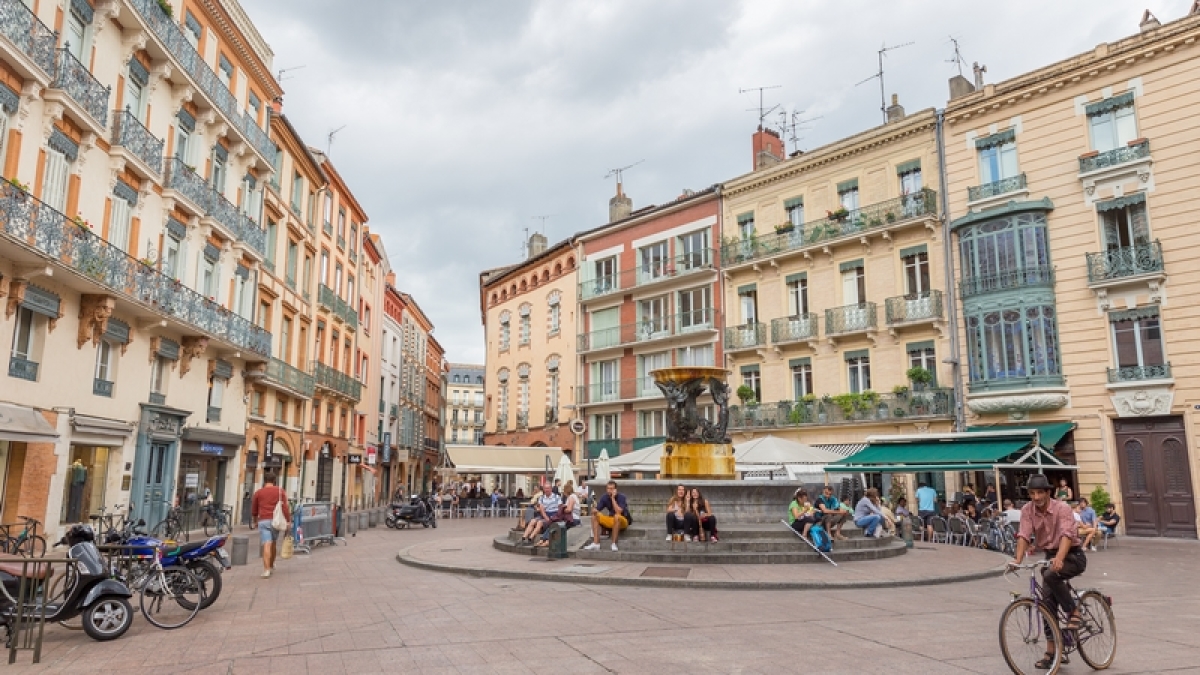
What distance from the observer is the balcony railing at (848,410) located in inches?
1030

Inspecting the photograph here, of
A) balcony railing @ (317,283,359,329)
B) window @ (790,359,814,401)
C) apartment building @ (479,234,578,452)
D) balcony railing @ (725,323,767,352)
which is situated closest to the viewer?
window @ (790,359,814,401)

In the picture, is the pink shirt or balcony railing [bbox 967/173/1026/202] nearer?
the pink shirt

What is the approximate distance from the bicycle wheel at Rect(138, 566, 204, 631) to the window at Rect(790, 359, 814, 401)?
2454 centimetres

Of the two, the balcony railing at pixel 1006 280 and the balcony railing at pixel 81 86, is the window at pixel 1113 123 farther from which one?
the balcony railing at pixel 81 86

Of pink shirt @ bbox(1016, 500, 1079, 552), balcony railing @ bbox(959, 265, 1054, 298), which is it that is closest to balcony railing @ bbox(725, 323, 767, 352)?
balcony railing @ bbox(959, 265, 1054, 298)

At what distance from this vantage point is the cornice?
72.8 ft

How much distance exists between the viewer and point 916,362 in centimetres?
2728

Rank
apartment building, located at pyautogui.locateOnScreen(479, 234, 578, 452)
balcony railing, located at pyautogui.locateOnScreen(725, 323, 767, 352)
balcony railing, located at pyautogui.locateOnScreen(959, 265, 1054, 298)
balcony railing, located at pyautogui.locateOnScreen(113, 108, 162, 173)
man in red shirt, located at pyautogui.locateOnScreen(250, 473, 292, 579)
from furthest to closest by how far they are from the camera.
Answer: apartment building, located at pyautogui.locateOnScreen(479, 234, 578, 452) → balcony railing, located at pyautogui.locateOnScreen(725, 323, 767, 352) → balcony railing, located at pyautogui.locateOnScreen(959, 265, 1054, 298) → balcony railing, located at pyautogui.locateOnScreen(113, 108, 162, 173) → man in red shirt, located at pyautogui.locateOnScreen(250, 473, 292, 579)

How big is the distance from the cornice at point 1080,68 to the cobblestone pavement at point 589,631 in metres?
16.8

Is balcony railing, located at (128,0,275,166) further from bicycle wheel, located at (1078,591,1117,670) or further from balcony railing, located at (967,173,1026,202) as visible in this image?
balcony railing, located at (967,173,1026,202)

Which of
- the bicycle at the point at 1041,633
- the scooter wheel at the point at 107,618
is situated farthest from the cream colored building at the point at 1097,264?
the scooter wheel at the point at 107,618

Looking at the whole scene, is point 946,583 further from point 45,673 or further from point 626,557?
point 45,673

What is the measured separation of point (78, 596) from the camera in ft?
25.0

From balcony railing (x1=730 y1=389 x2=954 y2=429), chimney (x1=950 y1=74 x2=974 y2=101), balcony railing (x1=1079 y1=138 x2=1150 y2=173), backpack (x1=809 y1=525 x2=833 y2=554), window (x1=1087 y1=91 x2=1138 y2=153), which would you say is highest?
chimney (x1=950 y1=74 x2=974 y2=101)
